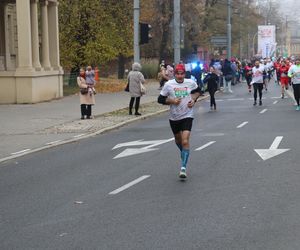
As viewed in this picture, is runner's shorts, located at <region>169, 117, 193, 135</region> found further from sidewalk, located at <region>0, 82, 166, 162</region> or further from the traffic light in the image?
the traffic light

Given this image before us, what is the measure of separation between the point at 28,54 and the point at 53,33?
19.4 feet

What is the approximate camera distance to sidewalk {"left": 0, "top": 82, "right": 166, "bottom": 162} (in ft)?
48.0

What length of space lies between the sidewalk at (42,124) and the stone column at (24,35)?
186 centimetres

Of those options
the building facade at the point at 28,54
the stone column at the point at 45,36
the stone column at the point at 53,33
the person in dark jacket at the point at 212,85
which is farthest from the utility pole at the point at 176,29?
the stone column at the point at 53,33

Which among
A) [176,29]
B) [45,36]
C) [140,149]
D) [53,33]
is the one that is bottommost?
[140,149]

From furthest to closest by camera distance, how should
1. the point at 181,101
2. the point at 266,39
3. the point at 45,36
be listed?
1. the point at 266,39
2. the point at 45,36
3. the point at 181,101

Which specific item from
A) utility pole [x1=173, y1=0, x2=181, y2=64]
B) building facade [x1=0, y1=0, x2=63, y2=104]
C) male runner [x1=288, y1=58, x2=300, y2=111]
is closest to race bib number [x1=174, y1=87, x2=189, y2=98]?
male runner [x1=288, y1=58, x2=300, y2=111]

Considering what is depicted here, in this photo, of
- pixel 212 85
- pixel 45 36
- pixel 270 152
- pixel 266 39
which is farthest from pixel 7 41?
pixel 266 39

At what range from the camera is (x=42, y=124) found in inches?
750

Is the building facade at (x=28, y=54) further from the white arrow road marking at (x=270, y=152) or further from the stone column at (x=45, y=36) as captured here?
the white arrow road marking at (x=270, y=152)

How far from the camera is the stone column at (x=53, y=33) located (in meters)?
32.7

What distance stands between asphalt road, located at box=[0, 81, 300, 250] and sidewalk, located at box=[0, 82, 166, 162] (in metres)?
0.75

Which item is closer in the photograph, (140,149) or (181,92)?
(181,92)

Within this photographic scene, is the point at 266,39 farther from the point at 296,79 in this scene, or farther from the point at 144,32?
the point at 296,79
